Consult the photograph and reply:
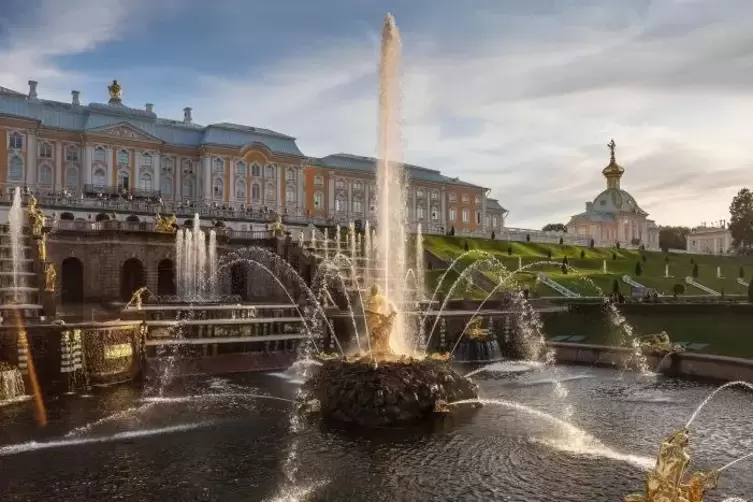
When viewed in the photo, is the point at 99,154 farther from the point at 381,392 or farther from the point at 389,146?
the point at 381,392

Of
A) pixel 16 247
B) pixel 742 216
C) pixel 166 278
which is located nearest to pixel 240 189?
pixel 166 278

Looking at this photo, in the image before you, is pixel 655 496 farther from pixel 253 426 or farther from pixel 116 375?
pixel 116 375

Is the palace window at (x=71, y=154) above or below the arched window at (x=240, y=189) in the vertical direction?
above

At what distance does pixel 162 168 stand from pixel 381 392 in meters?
59.6

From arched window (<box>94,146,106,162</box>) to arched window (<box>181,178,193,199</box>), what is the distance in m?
8.97

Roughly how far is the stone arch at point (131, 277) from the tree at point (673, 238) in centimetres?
10957

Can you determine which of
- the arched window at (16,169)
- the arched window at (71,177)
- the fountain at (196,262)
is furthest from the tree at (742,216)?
the arched window at (16,169)

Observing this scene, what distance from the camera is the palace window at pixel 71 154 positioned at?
209ft

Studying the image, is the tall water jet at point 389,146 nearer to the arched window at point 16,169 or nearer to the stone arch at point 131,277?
the stone arch at point 131,277

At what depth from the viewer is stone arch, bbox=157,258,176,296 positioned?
42100 mm

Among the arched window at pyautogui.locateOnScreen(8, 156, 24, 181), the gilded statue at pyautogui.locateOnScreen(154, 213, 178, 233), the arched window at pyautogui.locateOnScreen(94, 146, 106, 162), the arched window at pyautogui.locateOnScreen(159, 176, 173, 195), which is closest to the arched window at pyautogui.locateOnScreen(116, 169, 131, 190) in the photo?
the arched window at pyautogui.locateOnScreen(94, 146, 106, 162)

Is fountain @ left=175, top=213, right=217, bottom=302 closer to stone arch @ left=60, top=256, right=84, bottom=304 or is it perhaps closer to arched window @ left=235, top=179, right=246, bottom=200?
stone arch @ left=60, top=256, right=84, bottom=304

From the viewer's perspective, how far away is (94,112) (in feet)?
215

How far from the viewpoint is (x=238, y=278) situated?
4353 centimetres
